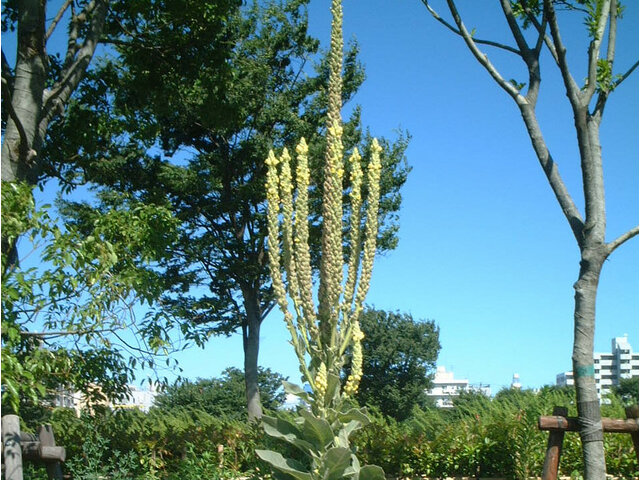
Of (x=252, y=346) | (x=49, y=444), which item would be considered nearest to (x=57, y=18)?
(x=49, y=444)

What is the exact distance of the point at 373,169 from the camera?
4395mm

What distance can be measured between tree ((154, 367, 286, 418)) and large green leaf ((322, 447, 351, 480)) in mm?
18422

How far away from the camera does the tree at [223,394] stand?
22231 millimetres

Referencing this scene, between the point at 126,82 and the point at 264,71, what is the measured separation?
6.88m

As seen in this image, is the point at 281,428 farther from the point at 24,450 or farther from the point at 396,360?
the point at 396,360

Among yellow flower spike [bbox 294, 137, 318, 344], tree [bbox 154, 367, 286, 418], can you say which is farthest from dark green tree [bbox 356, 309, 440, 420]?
yellow flower spike [bbox 294, 137, 318, 344]

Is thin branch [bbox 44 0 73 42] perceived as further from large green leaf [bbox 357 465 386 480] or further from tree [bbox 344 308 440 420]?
tree [bbox 344 308 440 420]

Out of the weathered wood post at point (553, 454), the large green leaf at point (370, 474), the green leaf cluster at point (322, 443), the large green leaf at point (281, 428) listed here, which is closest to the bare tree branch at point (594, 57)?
the weathered wood post at point (553, 454)

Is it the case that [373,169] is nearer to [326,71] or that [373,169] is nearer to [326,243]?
[326,243]

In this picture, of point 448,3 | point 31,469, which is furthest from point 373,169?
point 31,469

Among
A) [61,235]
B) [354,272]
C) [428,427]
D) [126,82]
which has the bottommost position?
[428,427]

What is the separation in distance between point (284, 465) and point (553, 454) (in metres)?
2.21

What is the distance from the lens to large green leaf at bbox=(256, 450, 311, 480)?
13.1ft

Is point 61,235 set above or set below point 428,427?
above
